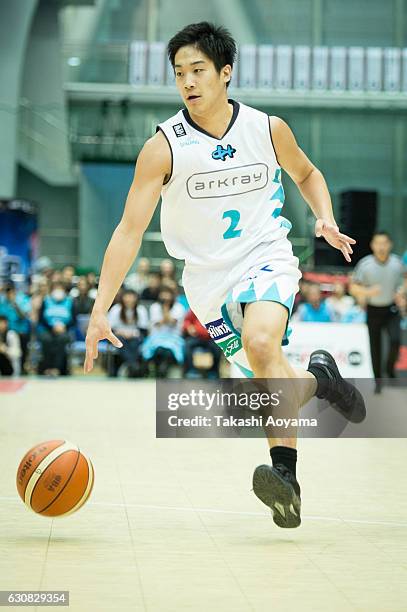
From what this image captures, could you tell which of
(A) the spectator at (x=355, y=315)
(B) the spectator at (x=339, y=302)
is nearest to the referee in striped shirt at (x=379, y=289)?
(A) the spectator at (x=355, y=315)

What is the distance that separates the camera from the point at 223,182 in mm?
4648

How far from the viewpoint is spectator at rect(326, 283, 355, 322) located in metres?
15.7

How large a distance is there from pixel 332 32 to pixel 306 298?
355 inches

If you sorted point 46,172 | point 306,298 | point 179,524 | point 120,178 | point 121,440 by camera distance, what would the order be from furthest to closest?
point 46,172, point 120,178, point 306,298, point 121,440, point 179,524

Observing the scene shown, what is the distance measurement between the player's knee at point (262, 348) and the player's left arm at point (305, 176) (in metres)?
0.57

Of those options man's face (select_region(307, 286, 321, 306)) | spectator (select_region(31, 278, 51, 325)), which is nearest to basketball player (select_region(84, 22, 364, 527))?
man's face (select_region(307, 286, 321, 306))

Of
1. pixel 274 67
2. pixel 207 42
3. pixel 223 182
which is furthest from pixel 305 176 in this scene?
pixel 274 67

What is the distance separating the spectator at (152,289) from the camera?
15703mm

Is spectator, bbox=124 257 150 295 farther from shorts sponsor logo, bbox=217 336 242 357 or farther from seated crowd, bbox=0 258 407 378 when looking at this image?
shorts sponsor logo, bbox=217 336 242 357

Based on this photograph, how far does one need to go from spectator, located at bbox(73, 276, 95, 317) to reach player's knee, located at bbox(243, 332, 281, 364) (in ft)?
36.0

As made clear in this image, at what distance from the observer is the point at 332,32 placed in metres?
21.4

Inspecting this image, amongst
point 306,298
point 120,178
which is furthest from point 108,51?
point 306,298

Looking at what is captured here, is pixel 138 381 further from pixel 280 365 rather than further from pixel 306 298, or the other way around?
pixel 280 365

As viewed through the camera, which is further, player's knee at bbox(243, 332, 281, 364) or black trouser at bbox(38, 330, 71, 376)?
black trouser at bbox(38, 330, 71, 376)
